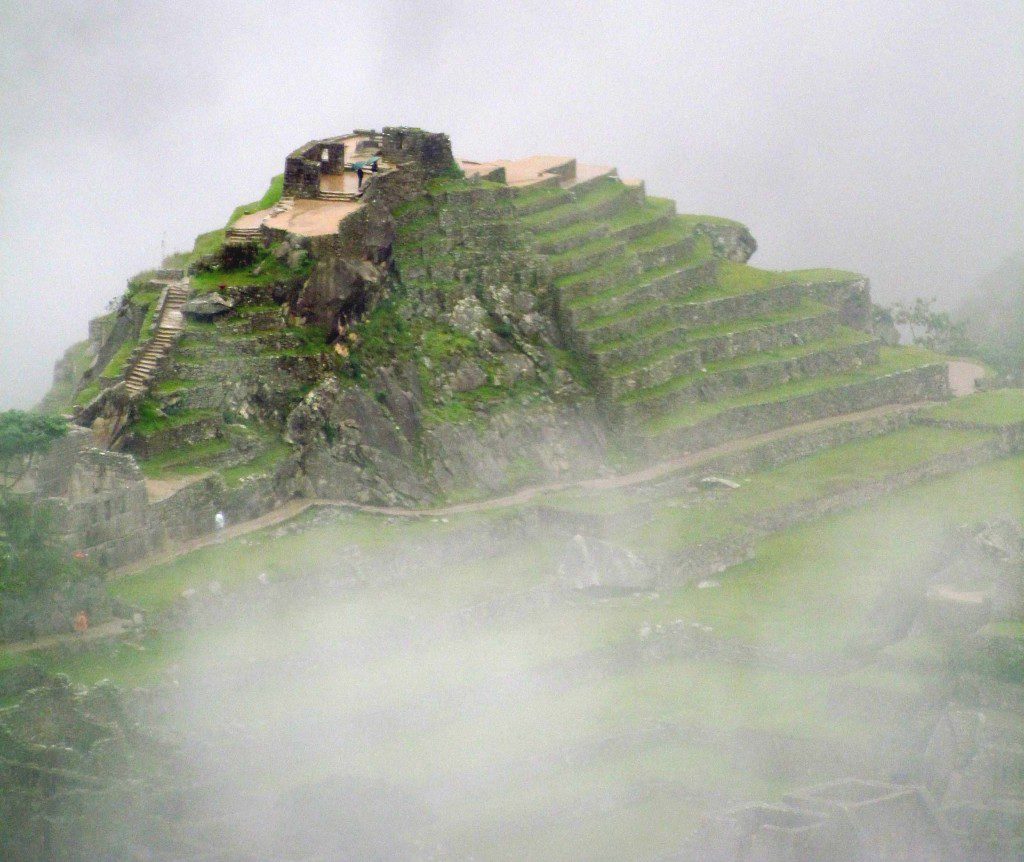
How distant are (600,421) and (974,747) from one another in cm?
1562

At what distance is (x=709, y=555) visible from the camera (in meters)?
41.9

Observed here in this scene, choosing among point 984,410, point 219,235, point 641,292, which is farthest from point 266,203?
point 984,410

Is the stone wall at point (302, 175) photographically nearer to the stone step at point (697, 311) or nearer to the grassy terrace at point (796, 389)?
the stone step at point (697, 311)

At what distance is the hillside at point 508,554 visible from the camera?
31.6 meters

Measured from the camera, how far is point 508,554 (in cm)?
4162

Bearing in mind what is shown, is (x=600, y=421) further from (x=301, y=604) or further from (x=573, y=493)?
(x=301, y=604)

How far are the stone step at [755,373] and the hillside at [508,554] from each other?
0.16 meters

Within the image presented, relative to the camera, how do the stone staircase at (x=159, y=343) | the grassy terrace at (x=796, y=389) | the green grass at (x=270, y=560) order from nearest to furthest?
the green grass at (x=270, y=560), the stone staircase at (x=159, y=343), the grassy terrace at (x=796, y=389)

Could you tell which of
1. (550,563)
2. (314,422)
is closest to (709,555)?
(550,563)

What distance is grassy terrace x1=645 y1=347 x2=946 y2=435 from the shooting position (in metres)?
46.5

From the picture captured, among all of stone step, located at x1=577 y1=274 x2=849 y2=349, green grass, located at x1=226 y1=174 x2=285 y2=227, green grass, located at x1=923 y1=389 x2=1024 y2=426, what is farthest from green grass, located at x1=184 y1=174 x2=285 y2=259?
green grass, located at x1=923 y1=389 x2=1024 y2=426

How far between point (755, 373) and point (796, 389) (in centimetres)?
136

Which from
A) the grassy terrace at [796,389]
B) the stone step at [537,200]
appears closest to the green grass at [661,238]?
the stone step at [537,200]

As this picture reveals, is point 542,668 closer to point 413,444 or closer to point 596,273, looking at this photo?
point 413,444
